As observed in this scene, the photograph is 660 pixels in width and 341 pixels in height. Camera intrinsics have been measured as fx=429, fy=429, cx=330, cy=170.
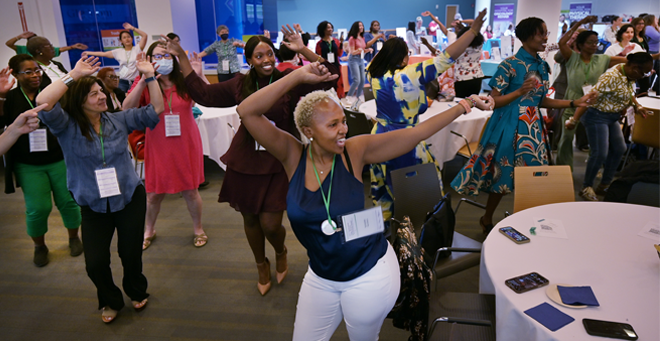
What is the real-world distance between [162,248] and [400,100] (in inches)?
96.3

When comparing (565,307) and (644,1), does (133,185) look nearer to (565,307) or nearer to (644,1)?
(565,307)

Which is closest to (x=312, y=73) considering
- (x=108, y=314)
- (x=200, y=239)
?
(x=108, y=314)

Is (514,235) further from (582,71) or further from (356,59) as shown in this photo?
(356,59)

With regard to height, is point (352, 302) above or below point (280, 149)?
below

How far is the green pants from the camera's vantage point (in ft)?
10.9

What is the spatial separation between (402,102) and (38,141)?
8.68ft

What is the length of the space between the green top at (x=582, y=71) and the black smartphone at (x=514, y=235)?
11.6 ft

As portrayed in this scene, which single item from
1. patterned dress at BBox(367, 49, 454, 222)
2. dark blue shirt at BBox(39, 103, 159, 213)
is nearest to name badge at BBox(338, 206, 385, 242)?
patterned dress at BBox(367, 49, 454, 222)

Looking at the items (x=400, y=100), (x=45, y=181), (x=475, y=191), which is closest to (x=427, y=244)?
(x=400, y=100)

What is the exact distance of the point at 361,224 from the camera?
5.56ft

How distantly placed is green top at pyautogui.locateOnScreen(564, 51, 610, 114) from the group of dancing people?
2.23ft

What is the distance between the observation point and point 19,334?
274cm

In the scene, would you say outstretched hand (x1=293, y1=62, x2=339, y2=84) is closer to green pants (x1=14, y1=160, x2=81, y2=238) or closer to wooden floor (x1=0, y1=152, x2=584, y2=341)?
wooden floor (x1=0, y1=152, x2=584, y2=341)

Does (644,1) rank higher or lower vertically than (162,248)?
higher
